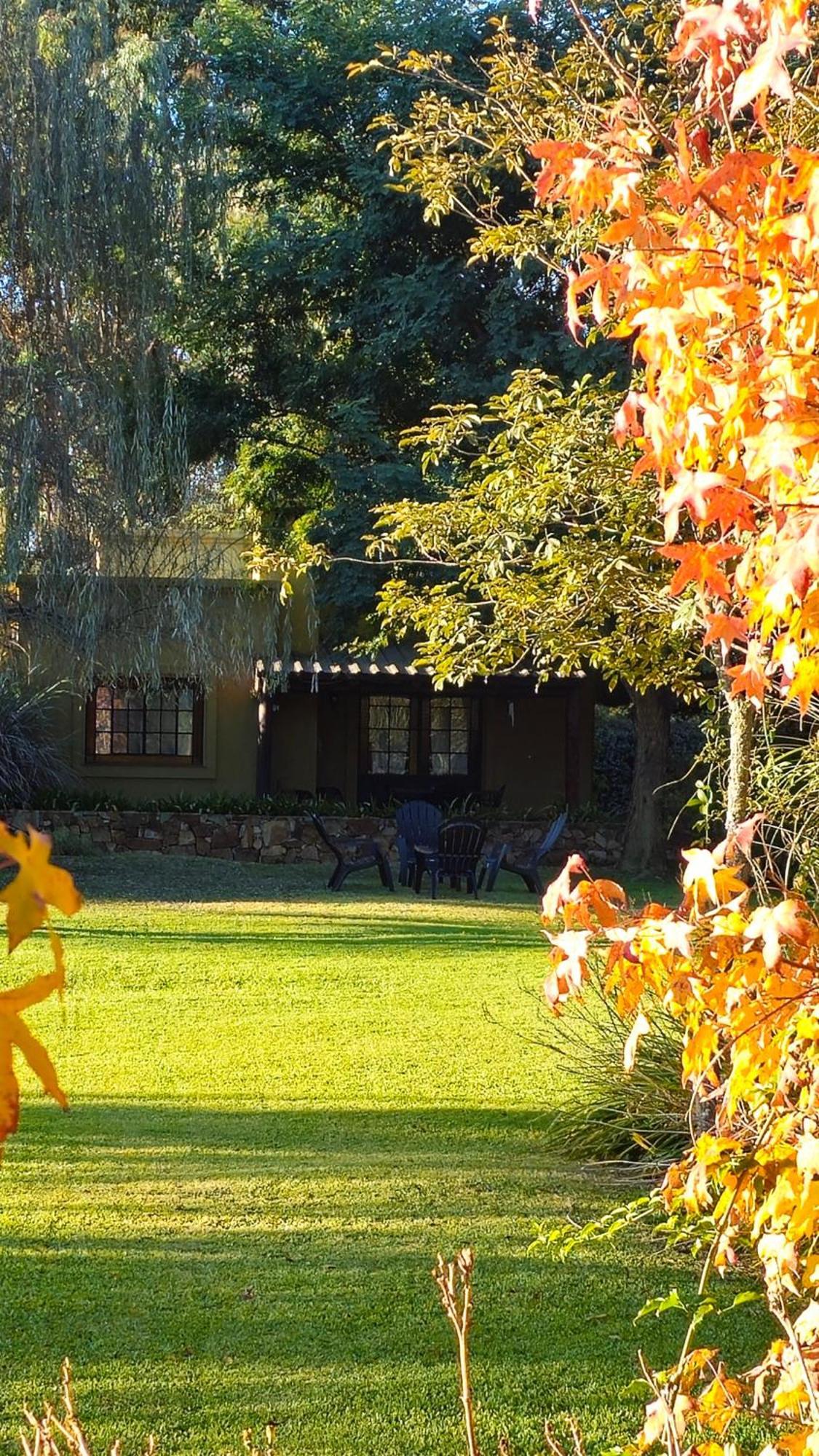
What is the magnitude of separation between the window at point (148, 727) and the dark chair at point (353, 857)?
4.83 metres

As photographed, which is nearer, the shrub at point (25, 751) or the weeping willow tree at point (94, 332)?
the weeping willow tree at point (94, 332)

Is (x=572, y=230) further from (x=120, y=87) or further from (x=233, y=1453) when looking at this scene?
(x=120, y=87)

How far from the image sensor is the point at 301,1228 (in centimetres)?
519

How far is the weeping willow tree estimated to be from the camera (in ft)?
45.7

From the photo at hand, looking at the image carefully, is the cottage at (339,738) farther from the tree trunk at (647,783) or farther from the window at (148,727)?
the tree trunk at (647,783)

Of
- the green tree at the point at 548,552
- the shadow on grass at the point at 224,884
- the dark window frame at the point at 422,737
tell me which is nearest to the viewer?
the green tree at the point at 548,552

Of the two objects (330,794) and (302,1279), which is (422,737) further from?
(302,1279)

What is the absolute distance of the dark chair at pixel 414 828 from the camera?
16359 millimetres

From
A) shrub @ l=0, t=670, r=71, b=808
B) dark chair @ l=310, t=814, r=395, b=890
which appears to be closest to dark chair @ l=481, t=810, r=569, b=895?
dark chair @ l=310, t=814, r=395, b=890

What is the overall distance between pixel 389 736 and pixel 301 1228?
16641mm

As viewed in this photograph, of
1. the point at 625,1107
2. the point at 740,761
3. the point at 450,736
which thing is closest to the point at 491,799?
the point at 450,736

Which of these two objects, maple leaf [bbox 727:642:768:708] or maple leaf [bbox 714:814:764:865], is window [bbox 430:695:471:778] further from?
maple leaf [bbox 727:642:768:708]

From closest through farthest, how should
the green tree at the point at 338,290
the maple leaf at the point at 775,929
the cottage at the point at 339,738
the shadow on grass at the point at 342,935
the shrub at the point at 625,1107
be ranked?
the maple leaf at the point at 775,929, the shrub at the point at 625,1107, the shadow on grass at the point at 342,935, the green tree at the point at 338,290, the cottage at the point at 339,738

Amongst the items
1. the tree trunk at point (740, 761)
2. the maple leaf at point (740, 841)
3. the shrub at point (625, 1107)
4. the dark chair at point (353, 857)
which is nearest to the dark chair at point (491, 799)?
the dark chair at point (353, 857)
